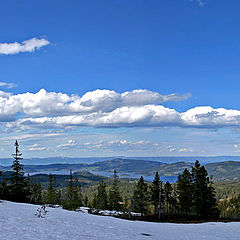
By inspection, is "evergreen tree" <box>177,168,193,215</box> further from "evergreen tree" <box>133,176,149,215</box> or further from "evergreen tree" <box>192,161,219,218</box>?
"evergreen tree" <box>133,176,149,215</box>

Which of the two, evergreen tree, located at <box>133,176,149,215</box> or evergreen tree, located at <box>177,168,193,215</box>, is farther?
evergreen tree, located at <box>133,176,149,215</box>

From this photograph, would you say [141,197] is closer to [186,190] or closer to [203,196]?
[186,190]

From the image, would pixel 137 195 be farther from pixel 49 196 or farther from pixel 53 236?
pixel 53 236

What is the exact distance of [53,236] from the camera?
11.5m

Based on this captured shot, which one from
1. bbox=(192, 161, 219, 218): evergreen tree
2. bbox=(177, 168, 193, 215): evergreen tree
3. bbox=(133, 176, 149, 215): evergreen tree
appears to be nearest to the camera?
bbox=(192, 161, 219, 218): evergreen tree

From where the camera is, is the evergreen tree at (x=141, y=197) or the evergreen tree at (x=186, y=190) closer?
the evergreen tree at (x=186, y=190)

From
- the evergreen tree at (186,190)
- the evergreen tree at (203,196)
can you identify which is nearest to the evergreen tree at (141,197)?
the evergreen tree at (186,190)

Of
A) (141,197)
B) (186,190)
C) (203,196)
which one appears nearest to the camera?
(203,196)

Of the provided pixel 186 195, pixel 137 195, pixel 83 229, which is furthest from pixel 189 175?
pixel 83 229

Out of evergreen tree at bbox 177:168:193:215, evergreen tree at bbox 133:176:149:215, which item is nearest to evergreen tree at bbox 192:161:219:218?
evergreen tree at bbox 177:168:193:215

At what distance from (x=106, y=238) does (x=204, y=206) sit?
48.0 meters

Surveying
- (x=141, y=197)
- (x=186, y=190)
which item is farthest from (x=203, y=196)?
(x=141, y=197)

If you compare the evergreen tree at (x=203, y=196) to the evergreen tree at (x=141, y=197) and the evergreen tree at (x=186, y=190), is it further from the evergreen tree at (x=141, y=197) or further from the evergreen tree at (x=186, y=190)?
the evergreen tree at (x=141, y=197)

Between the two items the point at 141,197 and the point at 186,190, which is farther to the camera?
the point at 141,197
